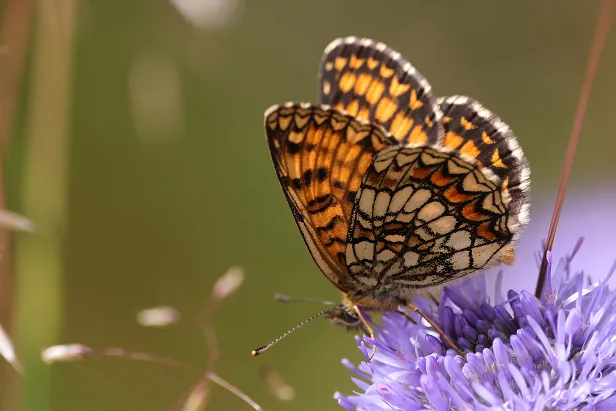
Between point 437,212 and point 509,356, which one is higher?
point 437,212

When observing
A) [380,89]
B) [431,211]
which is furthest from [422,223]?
[380,89]

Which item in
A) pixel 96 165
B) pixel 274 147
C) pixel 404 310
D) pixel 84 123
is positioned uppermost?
pixel 84 123

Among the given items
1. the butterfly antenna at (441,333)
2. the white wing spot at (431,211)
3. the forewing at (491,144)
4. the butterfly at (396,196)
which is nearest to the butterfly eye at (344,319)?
the butterfly at (396,196)

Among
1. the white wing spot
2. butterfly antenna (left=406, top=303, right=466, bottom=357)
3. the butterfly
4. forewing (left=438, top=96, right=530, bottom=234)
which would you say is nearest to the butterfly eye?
the butterfly

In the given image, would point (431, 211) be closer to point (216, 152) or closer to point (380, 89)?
point (380, 89)

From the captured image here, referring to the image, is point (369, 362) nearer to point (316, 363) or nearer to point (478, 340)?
point (478, 340)

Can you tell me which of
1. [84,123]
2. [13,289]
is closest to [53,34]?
[13,289]

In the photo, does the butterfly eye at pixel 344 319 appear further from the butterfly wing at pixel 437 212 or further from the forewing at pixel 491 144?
the forewing at pixel 491 144

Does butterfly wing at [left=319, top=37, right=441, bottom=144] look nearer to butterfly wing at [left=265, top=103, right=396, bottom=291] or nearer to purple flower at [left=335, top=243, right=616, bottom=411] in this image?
butterfly wing at [left=265, top=103, right=396, bottom=291]
